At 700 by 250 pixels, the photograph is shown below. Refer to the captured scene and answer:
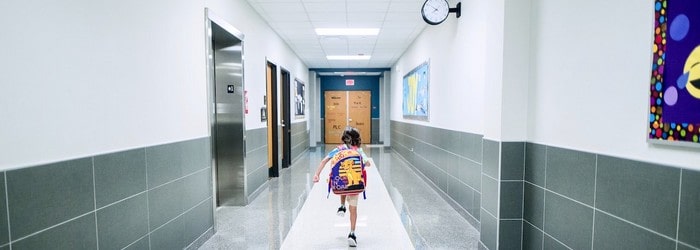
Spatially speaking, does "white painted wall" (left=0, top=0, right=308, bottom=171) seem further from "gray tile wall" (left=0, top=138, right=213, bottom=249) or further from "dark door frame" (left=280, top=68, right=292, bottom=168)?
"dark door frame" (left=280, top=68, right=292, bottom=168)

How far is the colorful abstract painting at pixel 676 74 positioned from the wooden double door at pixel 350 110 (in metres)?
12.4

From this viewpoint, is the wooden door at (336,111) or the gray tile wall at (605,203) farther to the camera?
the wooden door at (336,111)

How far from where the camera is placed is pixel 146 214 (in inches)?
A: 100

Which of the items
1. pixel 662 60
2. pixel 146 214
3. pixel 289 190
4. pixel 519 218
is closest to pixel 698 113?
pixel 662 60

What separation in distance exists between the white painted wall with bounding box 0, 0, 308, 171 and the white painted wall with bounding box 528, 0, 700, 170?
2.92 metres

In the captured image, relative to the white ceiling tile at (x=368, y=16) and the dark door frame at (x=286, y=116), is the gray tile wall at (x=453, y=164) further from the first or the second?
the dark door frame at (x=286, y=116)

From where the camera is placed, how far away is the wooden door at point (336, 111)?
13977 mm

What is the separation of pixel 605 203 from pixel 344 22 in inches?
200

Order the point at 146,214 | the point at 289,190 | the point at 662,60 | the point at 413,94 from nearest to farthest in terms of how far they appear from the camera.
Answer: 1. the point at 662,60
2. the point at 146,214
3. the point at 289,190
4. the point at 413,94

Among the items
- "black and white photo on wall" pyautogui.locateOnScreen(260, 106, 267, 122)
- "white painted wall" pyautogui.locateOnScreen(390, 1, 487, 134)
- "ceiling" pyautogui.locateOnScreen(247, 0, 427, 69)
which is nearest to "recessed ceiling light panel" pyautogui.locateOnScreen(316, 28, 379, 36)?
"ceiling" pyautogui.locateOnScreen(247, 0, 427, 69)

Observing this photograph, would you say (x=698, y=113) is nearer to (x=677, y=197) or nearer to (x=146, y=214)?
(x=677, y=197)

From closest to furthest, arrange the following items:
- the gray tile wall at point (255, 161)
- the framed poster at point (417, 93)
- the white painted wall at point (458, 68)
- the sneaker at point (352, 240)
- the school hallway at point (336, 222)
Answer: the sneaker at point (352, 240)
the school hallway at point (336, 222)
the white painted wall at point (458, 68)
the gray tile wall at point (255, 161)
the framed poster at point (417, 93)

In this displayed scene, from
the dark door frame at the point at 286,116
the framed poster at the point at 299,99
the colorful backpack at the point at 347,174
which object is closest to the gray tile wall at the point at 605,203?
the colorful backpack at the point at 347,174

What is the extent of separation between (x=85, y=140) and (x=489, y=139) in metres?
2.90
